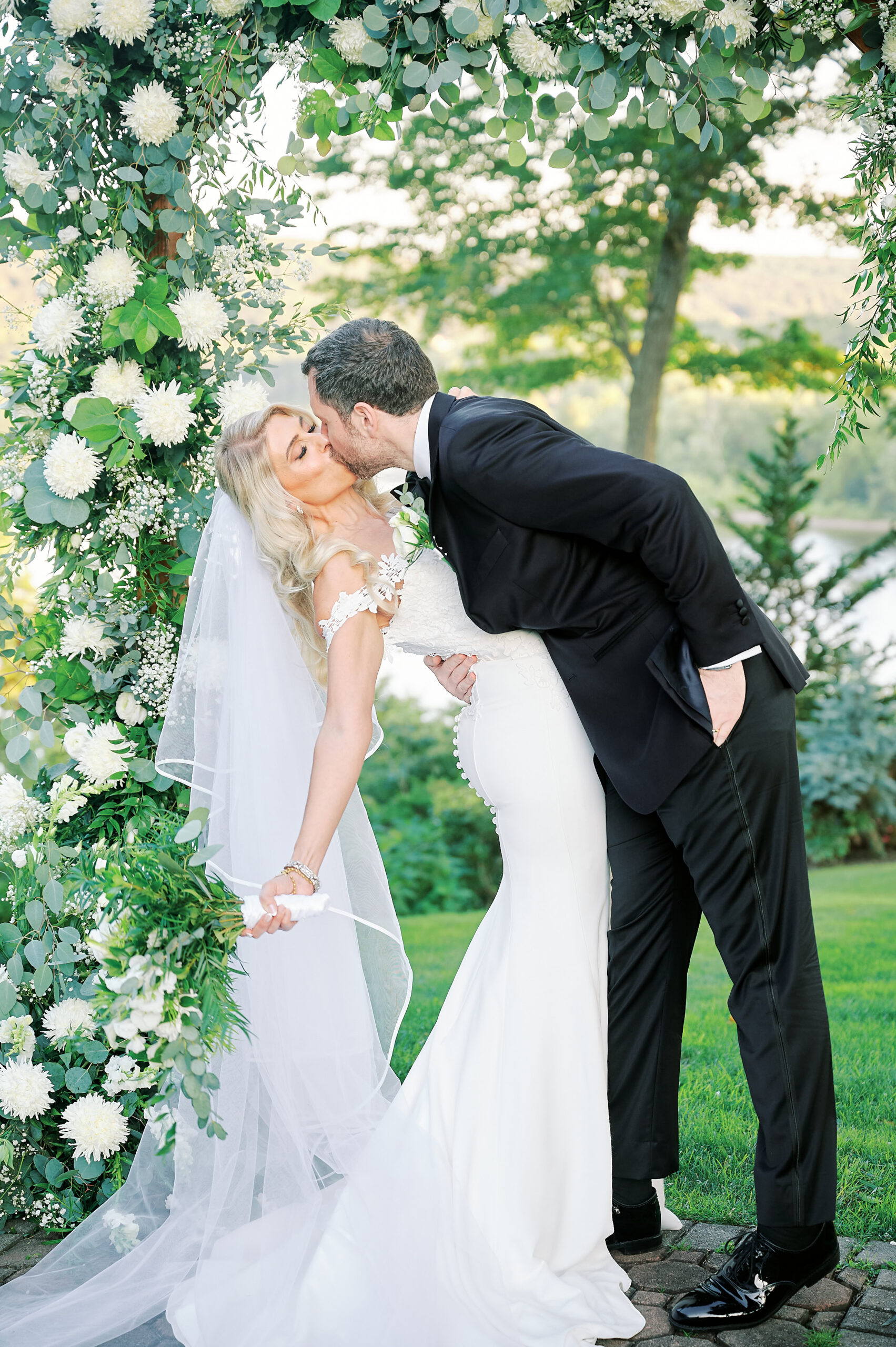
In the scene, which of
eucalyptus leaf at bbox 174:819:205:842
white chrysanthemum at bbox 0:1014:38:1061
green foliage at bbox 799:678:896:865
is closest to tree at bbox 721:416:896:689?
green foliage at bbox 799:678:896:865

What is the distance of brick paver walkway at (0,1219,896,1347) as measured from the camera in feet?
8.45

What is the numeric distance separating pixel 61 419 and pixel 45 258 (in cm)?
45

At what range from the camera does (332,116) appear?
2.92 m

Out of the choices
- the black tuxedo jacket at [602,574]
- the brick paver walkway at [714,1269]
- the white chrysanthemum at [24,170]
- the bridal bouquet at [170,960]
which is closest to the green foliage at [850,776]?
the brick paver walkway at [714,1269]

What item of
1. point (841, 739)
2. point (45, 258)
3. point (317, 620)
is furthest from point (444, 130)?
point (317, 620)

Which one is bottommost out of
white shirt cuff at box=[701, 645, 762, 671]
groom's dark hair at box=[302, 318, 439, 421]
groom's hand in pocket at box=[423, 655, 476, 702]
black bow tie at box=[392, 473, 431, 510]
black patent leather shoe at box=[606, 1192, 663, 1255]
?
black patent leather shoe at box=[606, 1192, 663, 1255]

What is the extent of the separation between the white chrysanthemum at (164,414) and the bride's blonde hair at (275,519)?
0.60 ft

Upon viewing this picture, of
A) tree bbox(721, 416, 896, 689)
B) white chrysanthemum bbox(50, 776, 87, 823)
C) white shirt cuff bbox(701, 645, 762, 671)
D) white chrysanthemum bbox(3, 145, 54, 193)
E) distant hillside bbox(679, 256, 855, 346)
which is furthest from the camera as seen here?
distant hillside bbox(679, 256, 855, 346)

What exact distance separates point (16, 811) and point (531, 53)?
2407mm

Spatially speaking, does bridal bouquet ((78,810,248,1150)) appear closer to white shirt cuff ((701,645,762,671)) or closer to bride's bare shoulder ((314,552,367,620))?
bride's bare shoulder ((314,552,367,620))

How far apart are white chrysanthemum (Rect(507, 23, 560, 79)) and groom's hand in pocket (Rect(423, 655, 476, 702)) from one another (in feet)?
4.70

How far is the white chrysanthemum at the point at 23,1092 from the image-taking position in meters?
3.08

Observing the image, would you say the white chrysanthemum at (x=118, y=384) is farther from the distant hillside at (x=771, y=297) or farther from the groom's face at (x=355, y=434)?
the distant hillside at (x=771, y=297)

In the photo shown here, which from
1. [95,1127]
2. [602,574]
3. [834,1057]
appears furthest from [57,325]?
[834,1057]
